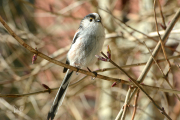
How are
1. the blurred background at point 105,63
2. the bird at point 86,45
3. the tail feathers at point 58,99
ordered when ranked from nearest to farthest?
1. the tail feathers at point 58,99
2. the bird at point 86,45
3. the blurred background at point 105,63

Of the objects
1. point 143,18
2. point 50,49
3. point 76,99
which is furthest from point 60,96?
point 50,49

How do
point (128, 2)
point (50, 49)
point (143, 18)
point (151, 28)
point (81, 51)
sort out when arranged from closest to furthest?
point (81, 51)
point (143, 18)
point (151, 28)
point (128, 2)
point (50, 49)

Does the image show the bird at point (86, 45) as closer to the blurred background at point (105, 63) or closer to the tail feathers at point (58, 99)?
the tail feathers at point (58, 99)

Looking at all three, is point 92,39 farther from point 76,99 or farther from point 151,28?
point 76,99

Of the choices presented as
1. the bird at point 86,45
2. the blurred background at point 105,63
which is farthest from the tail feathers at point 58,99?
the blurred background at point 105,63

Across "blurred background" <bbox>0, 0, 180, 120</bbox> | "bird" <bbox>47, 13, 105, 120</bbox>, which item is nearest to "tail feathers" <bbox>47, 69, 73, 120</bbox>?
"bird" <bbox>47, 13, 105, 120</bbox>

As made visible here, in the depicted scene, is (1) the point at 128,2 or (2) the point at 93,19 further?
(1) the point at 128,2

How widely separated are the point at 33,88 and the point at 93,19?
2.27 metres

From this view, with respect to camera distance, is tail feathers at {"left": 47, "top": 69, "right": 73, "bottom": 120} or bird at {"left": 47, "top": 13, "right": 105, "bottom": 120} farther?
bird at {"left": 47, "top": 13, "right": 105, "bottom": 120}

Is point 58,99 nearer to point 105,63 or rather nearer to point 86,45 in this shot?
point 86,45

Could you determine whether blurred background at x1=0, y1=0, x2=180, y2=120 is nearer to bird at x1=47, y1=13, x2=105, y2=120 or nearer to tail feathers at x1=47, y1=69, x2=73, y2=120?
bird at x1=47, y1=13, x2=105, y2=120

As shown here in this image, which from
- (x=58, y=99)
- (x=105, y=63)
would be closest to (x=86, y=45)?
(x=58, y=99)

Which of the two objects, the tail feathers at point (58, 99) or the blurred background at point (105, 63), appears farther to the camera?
the blurred background at point (105, 63)

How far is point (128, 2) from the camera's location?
4.52 meters
